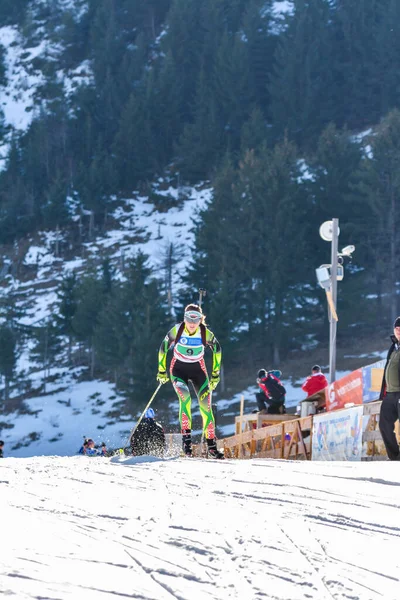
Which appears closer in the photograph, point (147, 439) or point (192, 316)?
point (192, 316)

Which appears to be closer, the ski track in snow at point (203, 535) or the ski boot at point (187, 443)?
the ski track in snow at point (203, 535)

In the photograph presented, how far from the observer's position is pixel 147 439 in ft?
45.2

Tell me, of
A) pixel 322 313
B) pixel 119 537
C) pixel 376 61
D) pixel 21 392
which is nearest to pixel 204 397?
pixel 119 537

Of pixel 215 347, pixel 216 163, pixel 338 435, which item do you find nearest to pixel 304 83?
pixel 216 163

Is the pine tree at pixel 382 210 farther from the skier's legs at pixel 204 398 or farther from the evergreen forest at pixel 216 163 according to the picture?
the skier's legs at pixel 204 398

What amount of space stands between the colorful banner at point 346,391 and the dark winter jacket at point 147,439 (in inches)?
117

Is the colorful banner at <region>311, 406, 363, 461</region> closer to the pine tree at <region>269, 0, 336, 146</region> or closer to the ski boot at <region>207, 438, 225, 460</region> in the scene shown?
the ski boot at <region>207, 438, 225, 460</region>

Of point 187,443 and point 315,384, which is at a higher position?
point 315,384

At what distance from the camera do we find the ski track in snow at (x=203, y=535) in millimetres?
4344

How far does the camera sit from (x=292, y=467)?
879 cm

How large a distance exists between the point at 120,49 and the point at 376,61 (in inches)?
1119

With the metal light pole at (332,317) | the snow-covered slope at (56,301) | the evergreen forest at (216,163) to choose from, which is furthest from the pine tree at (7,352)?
the metal light pole at (332,317)

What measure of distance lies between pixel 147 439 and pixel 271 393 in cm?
386

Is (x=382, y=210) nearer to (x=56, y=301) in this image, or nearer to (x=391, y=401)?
(x=56, y=301)
